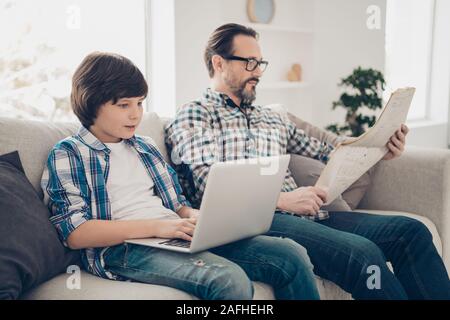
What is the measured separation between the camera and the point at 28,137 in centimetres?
166

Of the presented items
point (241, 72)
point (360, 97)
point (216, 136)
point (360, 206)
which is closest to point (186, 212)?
point (216, 136)

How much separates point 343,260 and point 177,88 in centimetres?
150

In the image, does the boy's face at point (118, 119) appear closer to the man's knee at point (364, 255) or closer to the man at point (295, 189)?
the man at point (295, 189)

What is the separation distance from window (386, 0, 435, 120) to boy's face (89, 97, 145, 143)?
156 inches

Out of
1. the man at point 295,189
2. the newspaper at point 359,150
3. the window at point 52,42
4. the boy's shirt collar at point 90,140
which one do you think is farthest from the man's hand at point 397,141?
the window at point 52,42

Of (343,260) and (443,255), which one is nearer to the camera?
(343,260)

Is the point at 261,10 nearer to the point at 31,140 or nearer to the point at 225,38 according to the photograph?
the point at 225,38

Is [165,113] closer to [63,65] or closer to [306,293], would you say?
[63,65]

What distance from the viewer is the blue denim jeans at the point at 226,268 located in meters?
1.39

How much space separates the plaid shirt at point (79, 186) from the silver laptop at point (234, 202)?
0.14 m

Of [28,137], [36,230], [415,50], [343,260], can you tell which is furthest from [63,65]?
[415,50]

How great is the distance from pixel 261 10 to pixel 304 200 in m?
2.01

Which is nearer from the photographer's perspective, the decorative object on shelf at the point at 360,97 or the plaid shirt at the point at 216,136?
the plaid shirt at the point at 216,136

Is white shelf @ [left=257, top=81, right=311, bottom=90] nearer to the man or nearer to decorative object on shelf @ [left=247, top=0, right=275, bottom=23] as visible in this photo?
decorative object on shelf @ [left=247, top=0, right=275, bottom=23]
